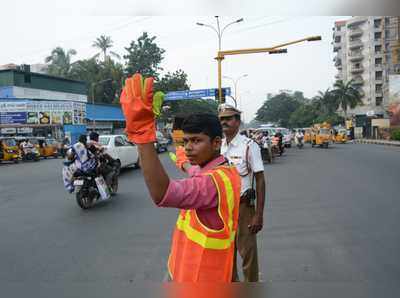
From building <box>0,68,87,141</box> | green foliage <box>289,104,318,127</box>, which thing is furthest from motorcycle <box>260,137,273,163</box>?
green foliage <box>289,104,318,127</box>

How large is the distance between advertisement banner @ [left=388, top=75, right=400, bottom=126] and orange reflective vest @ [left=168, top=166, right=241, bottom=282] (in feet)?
121

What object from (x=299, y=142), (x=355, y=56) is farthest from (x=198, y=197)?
(x=355, y=56)

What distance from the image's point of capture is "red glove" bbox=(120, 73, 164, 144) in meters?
1.08

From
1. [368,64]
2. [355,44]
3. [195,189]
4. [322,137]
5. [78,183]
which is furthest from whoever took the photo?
[355,44]

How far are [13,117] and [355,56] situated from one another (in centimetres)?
5489

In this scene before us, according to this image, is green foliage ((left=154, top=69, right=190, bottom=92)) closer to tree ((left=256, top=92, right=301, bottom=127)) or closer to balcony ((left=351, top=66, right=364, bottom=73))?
balcony ((left=351, top=66, right=364, bottom=73))

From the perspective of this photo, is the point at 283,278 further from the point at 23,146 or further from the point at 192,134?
the point at 23,146

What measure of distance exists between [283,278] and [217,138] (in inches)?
80.5

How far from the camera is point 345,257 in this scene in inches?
141

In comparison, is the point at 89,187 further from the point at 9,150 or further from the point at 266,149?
the point at 9,150

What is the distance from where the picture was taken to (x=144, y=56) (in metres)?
1.55

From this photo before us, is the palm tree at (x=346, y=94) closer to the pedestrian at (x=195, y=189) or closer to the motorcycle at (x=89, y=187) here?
the motorcycle at (x=89, y=187)

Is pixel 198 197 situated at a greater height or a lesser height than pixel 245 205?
greater
